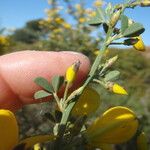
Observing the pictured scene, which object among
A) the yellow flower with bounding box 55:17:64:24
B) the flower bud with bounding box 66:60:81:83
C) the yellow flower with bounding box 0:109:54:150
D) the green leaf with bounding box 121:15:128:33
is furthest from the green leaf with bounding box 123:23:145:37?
the yellow flower with bounding box 55:17:64:24

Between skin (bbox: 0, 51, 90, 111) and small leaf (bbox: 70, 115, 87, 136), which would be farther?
skin (bbox: 0, 51, 90, 111)

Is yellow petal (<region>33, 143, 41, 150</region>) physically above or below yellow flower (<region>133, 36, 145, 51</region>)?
below

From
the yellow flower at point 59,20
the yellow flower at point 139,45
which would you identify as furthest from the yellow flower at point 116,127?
the yellow flower at point 59,20

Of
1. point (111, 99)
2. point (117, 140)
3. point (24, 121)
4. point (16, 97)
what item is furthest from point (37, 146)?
point (111, 99)

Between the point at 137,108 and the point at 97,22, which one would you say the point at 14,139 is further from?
the point at 137,108

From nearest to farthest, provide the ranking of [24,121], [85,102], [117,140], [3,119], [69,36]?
1. [3,119]
2. [117,140]
3. [85,102]
4. [24,121]
5. [69,36]

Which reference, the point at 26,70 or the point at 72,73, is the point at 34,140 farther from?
the point at 26,70

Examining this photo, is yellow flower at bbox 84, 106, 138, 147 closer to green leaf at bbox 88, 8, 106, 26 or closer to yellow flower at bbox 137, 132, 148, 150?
yellow flower at bbox 137, 132, 148, 150
